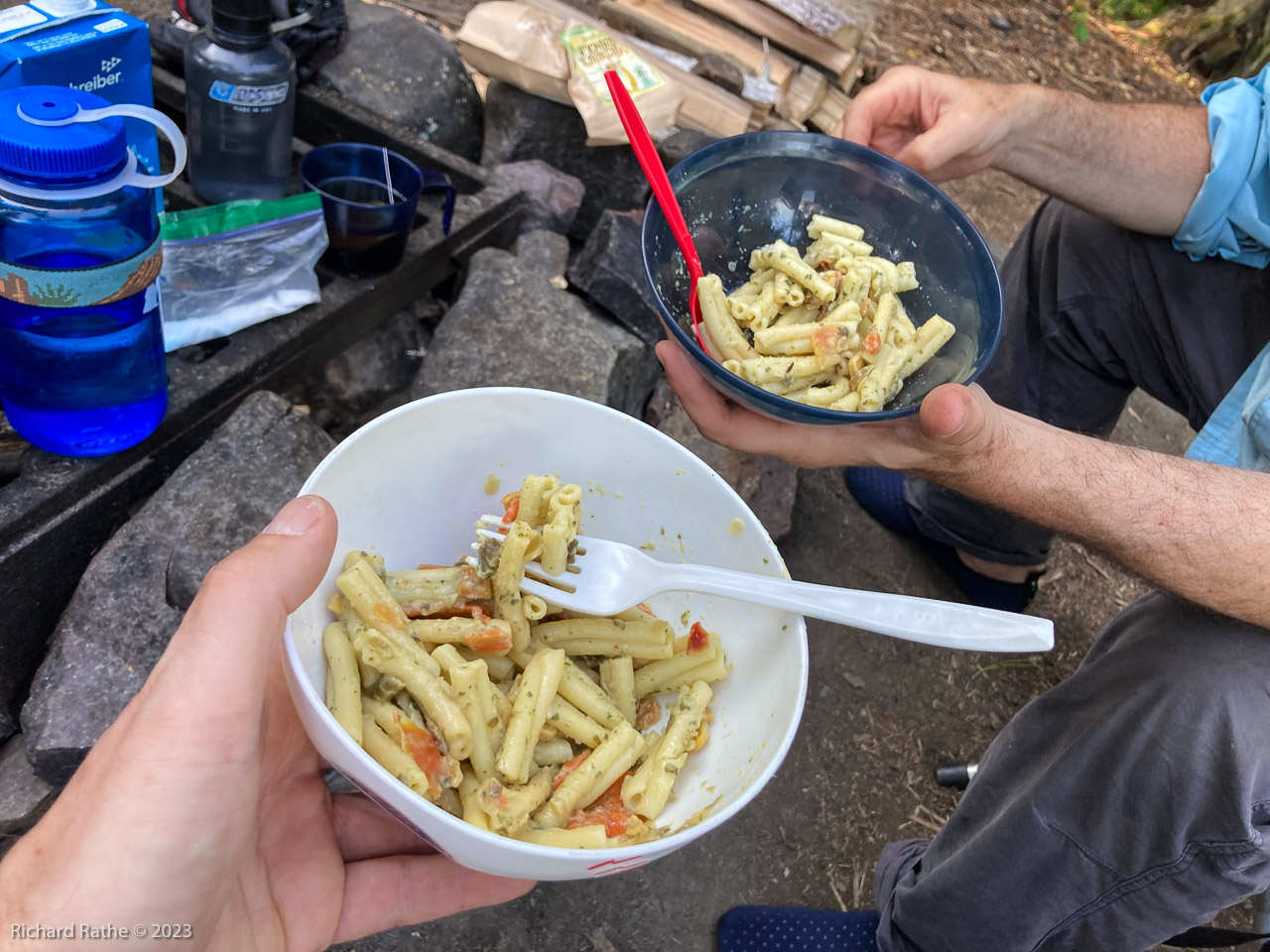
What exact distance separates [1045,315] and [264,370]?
2.00 m

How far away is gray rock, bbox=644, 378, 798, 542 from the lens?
8.79 feet

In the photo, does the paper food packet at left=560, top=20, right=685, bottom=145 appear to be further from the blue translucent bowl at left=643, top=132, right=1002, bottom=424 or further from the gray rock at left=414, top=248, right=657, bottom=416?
the blue translucent bowl at left=643, top=132, right=1002, bottom=424

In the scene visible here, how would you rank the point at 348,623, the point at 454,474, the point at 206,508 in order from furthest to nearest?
the point at 206,508 → the point at 454,474 → the point at 348,623

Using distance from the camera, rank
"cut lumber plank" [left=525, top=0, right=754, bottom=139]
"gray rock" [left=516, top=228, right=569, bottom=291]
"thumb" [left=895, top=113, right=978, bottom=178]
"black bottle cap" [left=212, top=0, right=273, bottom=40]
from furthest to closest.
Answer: "cut lumber plank" [left=525, top=0, right=754, bottom=139] → "gray rock" [left=516, top=228, right=569, bottom=291] → "black bottle cap" [left=212, top=0, right=273, bottom=40] → "thumb" [left=895, top=113, right=978, bottom=178]

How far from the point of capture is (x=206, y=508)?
194cm

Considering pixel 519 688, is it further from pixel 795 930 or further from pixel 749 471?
pixel 749 471

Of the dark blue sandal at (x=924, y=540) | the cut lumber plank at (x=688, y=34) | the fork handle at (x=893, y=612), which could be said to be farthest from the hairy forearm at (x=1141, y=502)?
the cut lumber plank at (x=688, y=34)

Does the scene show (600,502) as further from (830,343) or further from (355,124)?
(355,124)

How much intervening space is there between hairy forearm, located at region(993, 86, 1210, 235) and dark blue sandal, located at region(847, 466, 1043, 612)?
37.3 inches

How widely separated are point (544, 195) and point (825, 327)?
5.72ft

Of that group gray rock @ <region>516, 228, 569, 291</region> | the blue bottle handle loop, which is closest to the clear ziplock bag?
the blue bottle handle loop

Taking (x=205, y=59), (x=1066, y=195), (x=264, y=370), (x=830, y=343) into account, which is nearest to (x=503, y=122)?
(x=205, y=59)

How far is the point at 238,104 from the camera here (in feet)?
7.38

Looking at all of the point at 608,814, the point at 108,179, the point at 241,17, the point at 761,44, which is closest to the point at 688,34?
the point at 761,44
